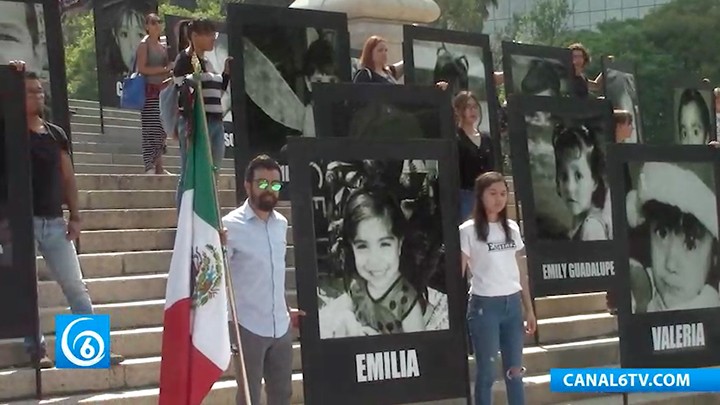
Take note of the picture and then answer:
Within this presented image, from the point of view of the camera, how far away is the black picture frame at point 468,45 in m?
9.66

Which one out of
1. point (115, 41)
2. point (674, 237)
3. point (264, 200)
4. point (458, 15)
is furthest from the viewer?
point (458, 15)

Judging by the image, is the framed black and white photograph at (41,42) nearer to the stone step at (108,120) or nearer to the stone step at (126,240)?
the stone step at (126,240)

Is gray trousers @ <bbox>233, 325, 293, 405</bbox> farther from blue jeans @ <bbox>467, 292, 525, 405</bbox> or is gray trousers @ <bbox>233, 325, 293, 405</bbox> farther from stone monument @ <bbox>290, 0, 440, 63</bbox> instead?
stone monument @ <bbox>290, 0, 440, 63</bbox>

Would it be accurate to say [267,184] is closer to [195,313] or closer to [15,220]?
[195,313]

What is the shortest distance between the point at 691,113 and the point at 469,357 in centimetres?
571

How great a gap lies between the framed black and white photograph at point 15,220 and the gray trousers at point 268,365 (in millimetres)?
1397

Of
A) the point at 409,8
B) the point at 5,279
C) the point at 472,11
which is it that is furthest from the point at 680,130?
the point at 472,11

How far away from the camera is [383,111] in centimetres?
749

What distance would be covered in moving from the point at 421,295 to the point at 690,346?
246 centimetres

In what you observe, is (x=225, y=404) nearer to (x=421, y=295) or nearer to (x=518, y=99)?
(x=421, y=295)

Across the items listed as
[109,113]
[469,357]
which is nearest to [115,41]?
[109,113]

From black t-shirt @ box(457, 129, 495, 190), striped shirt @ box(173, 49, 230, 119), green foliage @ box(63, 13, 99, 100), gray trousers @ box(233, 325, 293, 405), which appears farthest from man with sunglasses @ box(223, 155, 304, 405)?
green foliage @ box(63, 13, 99, 100)

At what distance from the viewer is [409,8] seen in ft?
43.9

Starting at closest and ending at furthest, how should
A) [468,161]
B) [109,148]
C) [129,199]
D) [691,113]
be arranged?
[468,161] < [129,199] < [691,113] < [109,148]
